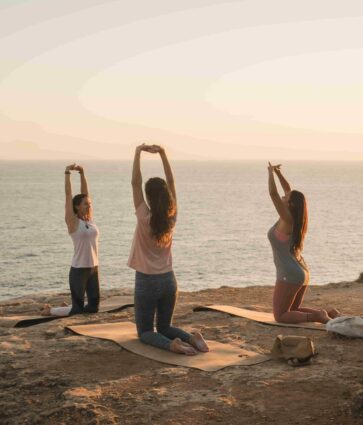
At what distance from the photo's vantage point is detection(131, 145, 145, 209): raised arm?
919 cm

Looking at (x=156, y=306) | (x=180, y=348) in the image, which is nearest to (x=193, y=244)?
(x=156, y=306)

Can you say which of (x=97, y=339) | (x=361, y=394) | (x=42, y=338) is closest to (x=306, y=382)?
(x=361, y=394)

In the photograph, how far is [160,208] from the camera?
915 centimetres

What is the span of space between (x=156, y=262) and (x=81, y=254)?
10.6ft

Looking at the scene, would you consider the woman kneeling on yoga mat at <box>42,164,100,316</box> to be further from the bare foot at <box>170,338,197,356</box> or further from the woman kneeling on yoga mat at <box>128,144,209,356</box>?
the bare foot at <box>170,338,197,356</box>

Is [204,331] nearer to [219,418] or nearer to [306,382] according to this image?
[306,382]

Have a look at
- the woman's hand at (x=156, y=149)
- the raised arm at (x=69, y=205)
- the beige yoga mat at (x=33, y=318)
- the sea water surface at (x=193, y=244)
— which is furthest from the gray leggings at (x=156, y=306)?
the sea water surface at (x=193, y=244)

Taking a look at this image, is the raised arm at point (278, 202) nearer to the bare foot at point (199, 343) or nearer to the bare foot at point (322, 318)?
the bare foot at point (322, 318)

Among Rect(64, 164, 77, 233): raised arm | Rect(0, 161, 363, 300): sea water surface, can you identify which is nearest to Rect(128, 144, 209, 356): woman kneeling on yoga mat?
Rect(64, 164, 77, 233): raised arm

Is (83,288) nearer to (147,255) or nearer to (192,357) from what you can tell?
(147,255)

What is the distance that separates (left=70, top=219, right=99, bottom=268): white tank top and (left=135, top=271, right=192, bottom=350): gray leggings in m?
2.84

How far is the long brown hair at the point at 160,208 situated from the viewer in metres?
9.10

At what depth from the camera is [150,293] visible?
945 cm

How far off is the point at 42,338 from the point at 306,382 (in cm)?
400
